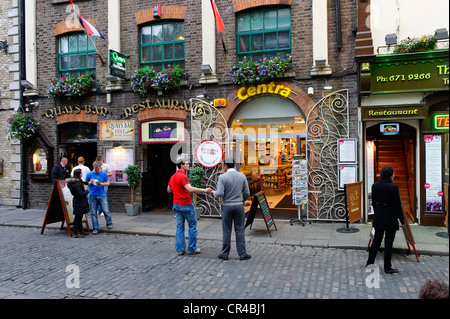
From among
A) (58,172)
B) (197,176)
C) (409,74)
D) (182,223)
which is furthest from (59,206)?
(409,74)

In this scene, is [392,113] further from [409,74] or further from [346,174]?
[346,174]

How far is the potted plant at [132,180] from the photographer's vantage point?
10859mm

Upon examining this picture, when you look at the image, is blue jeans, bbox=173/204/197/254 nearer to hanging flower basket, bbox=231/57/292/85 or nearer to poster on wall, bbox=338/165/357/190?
poster on wall, bbox=338/165/357/190

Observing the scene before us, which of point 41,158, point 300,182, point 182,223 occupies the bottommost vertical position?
point 182,223

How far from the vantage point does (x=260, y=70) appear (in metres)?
9.73

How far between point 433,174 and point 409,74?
262 centimetres

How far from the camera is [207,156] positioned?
32.9 feet

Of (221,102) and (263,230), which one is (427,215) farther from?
(221,102)

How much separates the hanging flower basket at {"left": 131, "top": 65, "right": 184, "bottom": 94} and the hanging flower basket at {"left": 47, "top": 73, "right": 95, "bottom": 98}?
172 centimetres

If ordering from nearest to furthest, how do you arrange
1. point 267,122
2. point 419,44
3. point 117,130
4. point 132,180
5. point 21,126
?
point 419,44 → point 267,122 → point 132,180 → point 117,130 → point 21,126

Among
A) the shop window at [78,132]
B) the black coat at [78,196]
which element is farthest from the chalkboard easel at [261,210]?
the shop window at [78,132]

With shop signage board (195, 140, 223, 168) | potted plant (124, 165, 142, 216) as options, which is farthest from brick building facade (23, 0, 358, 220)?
shop signage board (195, 140, 223, 168)

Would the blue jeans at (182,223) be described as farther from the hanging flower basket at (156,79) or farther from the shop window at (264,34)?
the shop window at (264,34)

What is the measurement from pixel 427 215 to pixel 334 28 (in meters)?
5.54
